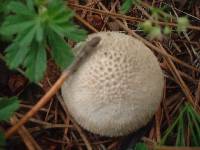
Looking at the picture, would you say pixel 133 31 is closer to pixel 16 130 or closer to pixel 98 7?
pixel 98 7

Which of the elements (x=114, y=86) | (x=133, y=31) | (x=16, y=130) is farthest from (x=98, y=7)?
(x=16, y=130)

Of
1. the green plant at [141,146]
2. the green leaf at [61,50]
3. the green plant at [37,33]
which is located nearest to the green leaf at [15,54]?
the green plant at [37,33]

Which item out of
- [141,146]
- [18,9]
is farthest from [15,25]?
[141,146]

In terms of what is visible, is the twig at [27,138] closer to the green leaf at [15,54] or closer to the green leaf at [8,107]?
the green leaf at [8,107]

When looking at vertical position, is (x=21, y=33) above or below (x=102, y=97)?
above

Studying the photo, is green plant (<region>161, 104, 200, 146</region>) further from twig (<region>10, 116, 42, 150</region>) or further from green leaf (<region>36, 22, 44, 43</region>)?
green leaf (<region>36, 22, 44, 43</region>)

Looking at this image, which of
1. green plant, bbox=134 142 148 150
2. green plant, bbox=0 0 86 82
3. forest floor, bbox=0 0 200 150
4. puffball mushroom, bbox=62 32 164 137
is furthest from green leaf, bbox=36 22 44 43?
green plant, bbox=134 142 148 150
